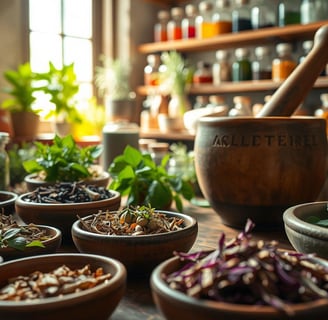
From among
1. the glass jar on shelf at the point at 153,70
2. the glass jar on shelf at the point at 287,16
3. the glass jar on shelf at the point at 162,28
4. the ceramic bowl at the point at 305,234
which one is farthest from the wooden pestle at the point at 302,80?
the glass jar on shelf at the point at 162,28

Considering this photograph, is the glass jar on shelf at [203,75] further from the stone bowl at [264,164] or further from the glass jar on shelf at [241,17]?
the stone bowl at [264,164]

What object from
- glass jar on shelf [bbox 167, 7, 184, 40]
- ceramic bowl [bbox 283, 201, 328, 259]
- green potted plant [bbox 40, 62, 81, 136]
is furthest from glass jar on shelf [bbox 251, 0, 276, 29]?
ceramic bowl [bbox 283, 201, 328, 259]

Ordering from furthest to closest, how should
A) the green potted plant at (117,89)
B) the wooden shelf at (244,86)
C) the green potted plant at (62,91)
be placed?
the green potted plant at (117,89), the green potted plant at (62,91), the wooden shelf at (244,86)

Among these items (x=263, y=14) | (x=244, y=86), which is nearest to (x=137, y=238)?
(x=244, y=86)

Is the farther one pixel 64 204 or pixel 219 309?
pixel 64 204

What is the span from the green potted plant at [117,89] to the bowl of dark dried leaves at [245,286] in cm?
295

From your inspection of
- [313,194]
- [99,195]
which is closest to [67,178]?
[99,195]

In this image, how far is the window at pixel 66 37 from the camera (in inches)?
131

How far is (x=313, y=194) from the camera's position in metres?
0.95

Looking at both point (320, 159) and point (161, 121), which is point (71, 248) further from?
point (161, 121)

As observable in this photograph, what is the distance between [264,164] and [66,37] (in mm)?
2907

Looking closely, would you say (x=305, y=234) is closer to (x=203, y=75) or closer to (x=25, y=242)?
(x=25, y=242)

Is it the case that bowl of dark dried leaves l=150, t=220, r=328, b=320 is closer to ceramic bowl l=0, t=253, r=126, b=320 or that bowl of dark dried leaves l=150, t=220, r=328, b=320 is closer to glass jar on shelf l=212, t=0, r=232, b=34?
ceramic bowl l=0, t=253, r=126, b=320

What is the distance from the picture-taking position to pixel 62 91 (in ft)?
9.75
